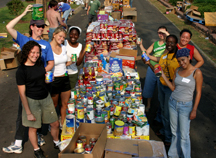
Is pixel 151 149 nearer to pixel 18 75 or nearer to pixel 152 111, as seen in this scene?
pixel 18 75

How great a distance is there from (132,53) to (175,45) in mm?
2102

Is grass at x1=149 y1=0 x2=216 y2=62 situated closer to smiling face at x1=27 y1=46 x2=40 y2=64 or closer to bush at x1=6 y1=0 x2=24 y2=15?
smiling face at x1=27 y1=46 x2=40 y2=64

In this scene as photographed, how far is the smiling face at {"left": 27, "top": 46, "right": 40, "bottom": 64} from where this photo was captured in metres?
3.13

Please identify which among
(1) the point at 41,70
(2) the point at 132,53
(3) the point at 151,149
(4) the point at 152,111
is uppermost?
(1) the point at 41,70

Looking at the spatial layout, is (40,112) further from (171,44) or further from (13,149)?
(171,44)

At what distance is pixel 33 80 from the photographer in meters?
3.21

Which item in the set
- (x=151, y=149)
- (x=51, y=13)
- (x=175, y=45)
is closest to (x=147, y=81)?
(x=175, y=45)

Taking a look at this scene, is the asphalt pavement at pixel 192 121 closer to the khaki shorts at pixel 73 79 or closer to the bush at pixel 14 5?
the khaki shorts at pixel 73 79

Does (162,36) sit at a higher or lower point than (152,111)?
higher

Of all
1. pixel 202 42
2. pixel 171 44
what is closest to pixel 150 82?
pixel 171 44

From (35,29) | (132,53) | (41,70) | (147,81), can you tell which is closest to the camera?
(41,70)

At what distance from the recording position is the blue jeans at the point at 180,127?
3311mm

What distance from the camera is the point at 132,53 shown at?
589 centimetres

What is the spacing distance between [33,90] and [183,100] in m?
2.31
